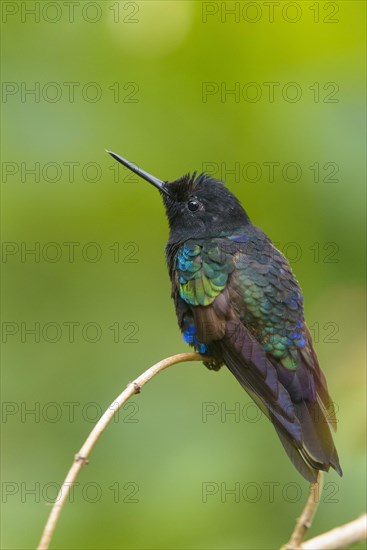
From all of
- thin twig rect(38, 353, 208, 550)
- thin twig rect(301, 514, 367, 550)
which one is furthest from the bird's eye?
thin twig rect(301, 514, 367, 550)

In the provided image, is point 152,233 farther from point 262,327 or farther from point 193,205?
point 262,327

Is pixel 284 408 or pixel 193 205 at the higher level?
pixel 193 205

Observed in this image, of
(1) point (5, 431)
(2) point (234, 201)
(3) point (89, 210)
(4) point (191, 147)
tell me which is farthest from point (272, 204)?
(1) point (5, 431)

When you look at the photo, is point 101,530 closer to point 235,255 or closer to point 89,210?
point 235,255

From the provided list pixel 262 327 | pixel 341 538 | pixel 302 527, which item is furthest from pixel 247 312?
pixel 341 538

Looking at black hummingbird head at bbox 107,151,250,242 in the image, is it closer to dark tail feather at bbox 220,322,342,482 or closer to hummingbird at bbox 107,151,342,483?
hummingbird at bbox 107,151,342,483
